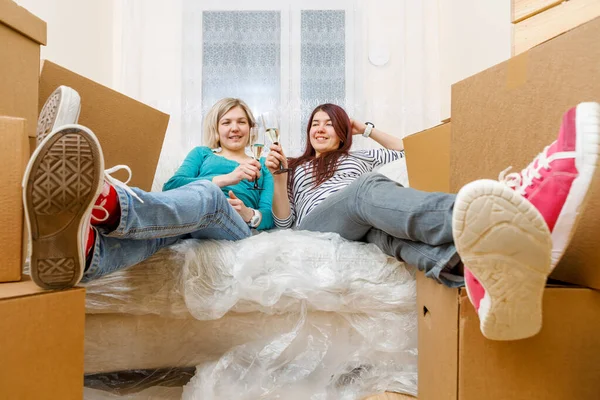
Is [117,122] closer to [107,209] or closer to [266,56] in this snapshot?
[107,209]

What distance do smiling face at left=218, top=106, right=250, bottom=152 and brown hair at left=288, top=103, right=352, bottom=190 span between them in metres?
0.19

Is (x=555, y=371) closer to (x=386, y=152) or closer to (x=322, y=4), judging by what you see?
(x=386, y=152)

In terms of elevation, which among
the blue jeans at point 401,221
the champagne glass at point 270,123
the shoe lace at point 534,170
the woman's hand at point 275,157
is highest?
the champagne glass at point 270,123

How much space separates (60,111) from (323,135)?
971mm

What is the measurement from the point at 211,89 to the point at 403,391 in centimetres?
165

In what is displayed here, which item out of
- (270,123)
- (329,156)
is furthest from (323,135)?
(270,123)

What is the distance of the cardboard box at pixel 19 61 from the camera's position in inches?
31.5

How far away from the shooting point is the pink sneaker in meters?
0.56

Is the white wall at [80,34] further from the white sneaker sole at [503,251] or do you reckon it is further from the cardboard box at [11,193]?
the white sneaker sole at [503,251]

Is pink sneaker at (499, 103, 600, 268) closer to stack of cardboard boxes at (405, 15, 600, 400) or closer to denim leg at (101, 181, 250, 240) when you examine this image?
stack of cardboard boxes at (405, 15, 600, 400)

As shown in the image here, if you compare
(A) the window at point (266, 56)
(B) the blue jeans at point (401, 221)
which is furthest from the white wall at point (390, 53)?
(B) the blue jeans at point (401, 221)

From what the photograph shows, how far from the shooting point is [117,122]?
3.47ft

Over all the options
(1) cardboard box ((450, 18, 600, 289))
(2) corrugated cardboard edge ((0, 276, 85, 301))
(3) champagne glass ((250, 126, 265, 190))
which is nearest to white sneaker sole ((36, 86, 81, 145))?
(2) corrugated cardboard edge ((0, 276, 85, 301))

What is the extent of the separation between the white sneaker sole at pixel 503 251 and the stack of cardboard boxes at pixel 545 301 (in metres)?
0.07
